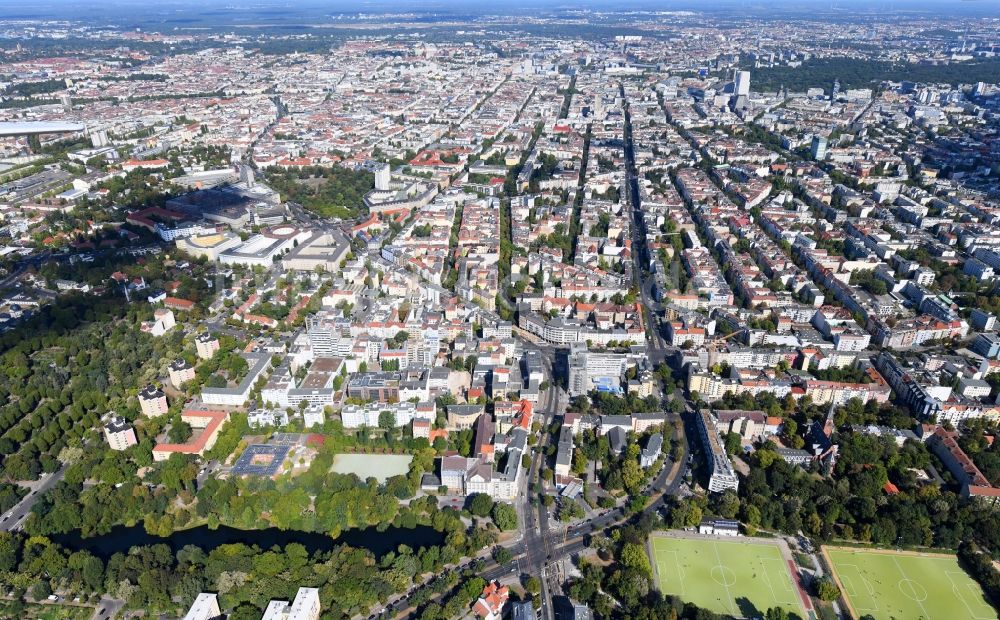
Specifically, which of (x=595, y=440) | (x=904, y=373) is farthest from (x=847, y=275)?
(x=595, y=440)

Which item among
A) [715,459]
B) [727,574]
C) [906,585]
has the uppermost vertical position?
[715,459]

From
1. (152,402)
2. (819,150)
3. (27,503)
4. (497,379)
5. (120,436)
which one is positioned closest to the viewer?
(27,503)

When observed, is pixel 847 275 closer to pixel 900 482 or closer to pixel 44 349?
pixel 900 482

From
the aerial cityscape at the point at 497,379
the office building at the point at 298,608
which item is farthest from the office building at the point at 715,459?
the office building at the point at 298,608

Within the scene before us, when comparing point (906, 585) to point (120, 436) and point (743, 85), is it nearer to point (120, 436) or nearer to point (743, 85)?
point (120, 436)

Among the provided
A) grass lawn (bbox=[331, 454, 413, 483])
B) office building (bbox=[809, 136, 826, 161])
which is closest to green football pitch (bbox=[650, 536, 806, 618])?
grass lawn (bbox=[331, 454, 413, 483])

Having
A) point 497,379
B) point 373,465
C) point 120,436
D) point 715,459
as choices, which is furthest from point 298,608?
point 715,459

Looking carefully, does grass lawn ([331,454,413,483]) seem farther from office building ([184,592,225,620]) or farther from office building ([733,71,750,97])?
office building ([733,71,750,97])

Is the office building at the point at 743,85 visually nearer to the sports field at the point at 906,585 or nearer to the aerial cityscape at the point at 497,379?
the aerial cityscape at the point at 497,379
